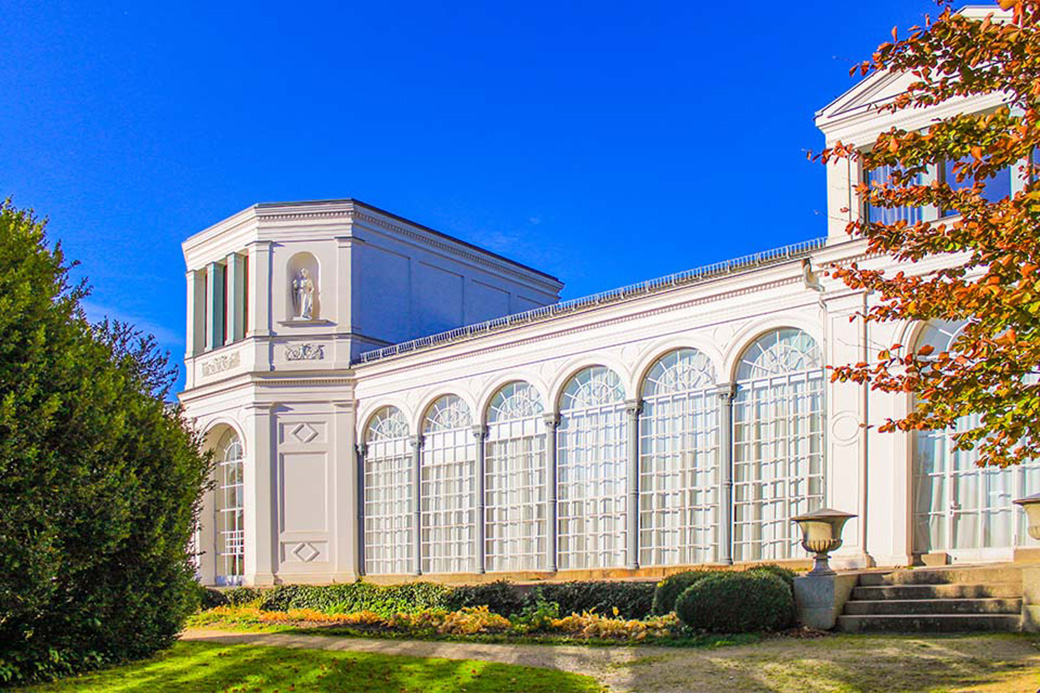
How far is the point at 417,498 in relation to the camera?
32938mm

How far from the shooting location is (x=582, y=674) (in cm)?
1421

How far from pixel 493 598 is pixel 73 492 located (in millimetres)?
10639

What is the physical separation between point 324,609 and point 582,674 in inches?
618

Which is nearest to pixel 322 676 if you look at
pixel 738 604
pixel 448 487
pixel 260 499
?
pixel 738 604

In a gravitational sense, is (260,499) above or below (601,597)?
above

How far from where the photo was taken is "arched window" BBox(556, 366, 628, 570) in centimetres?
2738

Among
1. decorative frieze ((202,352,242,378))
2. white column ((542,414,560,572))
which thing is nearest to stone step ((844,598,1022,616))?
white column ((542,414,560,572))

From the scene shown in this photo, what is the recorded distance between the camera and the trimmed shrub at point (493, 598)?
74.1ft

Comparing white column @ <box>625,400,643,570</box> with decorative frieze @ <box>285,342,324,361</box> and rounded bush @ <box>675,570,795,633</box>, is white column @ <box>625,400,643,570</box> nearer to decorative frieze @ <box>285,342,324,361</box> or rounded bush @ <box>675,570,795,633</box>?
rounded bush @ <box>675,570,795,633</box>

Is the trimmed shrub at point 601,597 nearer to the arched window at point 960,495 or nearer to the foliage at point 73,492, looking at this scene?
the arched window at point 960,495

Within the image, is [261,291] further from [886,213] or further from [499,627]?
[886,213]

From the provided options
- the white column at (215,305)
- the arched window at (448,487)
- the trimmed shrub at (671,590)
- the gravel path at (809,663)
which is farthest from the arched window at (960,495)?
the white column at (215,305)

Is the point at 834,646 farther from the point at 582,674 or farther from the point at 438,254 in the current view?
the point at 438,254

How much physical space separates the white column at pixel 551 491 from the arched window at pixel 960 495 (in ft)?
33.2
